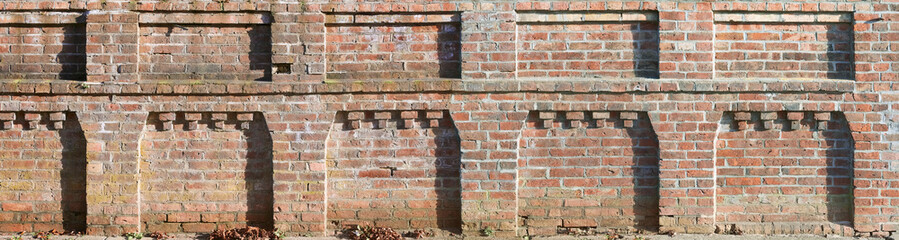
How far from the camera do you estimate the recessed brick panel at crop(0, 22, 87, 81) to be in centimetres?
487

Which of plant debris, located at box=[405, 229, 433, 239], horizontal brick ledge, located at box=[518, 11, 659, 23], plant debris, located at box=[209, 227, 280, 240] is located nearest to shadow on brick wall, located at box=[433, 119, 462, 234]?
plant debris, located at box=[405, 229, 433, 239]

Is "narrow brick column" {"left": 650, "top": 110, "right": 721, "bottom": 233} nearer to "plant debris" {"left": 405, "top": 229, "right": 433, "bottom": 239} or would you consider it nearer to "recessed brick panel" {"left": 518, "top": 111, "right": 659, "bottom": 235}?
"recessed brick panel" {"left": 518, "top": 111, "right": 659, "bottom": 235}

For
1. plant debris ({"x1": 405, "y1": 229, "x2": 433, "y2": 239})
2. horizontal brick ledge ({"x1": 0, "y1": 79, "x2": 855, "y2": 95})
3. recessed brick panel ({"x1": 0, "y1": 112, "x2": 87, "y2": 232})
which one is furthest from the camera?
plant debris ({"x1": 405, "y1": 229, "x2": 433, "y2": 239})

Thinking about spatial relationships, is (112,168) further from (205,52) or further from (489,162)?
(489,162)

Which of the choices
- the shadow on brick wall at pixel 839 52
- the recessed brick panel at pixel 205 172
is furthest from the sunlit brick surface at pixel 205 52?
the shadow on brick wall at pixel 839 52

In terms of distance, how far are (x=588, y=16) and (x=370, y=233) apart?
2355mm

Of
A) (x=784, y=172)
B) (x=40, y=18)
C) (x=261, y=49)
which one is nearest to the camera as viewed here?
(x=40, y=18)

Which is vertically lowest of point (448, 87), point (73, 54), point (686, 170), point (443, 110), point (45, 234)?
point (45, 234)

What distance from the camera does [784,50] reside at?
4941 millimetres

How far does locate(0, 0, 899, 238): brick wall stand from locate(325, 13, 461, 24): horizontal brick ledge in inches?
1.3

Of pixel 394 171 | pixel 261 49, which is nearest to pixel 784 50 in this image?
pixel 394 171

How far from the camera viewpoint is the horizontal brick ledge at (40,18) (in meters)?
4.81

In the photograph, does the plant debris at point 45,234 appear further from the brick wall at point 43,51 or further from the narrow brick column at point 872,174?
the narrow brick column at point 872,174

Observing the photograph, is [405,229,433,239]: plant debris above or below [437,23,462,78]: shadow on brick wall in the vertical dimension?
below
